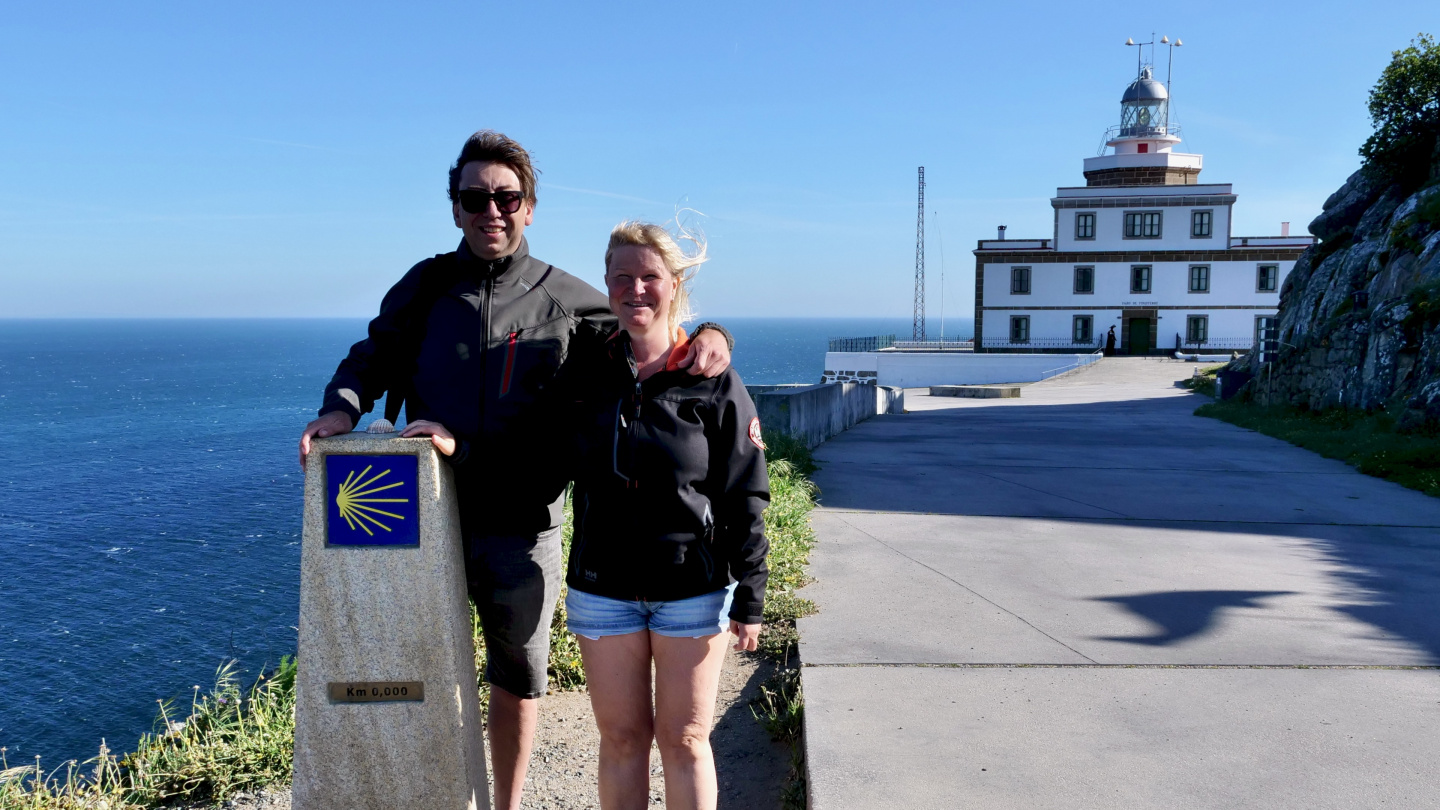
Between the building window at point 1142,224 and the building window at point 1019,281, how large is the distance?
5.02 meters

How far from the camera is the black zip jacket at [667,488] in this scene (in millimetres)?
2926

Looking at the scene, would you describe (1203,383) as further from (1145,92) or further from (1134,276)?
(1145,92)

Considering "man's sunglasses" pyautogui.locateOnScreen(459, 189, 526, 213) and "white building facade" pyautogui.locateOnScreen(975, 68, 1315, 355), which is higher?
"white building facade" pyautogui.locateOnScreen(975, 68, 1315, 355)

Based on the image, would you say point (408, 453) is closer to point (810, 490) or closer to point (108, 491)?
point (810, 490)

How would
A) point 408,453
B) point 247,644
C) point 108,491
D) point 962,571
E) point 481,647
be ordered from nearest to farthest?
point 408,453, point 481,647, point 962,571, point 247,644, point 108,491

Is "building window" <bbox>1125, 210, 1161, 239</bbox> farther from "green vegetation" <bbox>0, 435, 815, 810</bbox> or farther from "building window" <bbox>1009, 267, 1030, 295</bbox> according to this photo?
"green vegetation" <bbox>0, 435, 815, 810</bbox>

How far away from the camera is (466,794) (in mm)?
3070

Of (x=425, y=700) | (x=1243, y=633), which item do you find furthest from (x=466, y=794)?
(x=1243, y=633)

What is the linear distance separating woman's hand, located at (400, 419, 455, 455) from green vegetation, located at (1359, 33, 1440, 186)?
75.4ft

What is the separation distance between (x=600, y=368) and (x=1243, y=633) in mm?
3877

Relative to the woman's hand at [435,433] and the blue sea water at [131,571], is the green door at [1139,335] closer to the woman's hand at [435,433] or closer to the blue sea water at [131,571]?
the blue sea water at [131,571]

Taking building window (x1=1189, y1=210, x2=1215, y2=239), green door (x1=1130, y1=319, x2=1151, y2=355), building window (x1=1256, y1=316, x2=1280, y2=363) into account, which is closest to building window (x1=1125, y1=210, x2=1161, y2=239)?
building window (x1=1189, y1=210, x2=1215, y2=239)

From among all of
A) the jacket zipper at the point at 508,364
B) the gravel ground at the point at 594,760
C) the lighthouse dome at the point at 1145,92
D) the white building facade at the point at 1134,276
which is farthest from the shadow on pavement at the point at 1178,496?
the lighthouse dome at the point at 1145,92

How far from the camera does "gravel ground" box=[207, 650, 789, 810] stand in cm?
386
